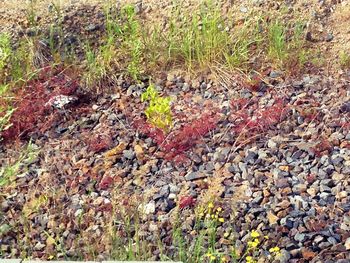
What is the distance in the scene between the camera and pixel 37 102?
190 inches

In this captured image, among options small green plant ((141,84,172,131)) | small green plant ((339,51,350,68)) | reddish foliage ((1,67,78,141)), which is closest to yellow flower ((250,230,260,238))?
small green plant ((141,84,172,131))

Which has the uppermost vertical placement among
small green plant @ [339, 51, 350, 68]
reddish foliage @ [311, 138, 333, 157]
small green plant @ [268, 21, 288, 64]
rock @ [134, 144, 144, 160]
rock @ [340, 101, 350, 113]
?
small green plant @ [268, 21, 288, 64]

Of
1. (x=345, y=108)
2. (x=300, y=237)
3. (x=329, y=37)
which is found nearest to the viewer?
(x=300, y=237)

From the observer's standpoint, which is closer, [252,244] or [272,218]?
[252,244]

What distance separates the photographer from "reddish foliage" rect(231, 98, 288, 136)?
441 cm

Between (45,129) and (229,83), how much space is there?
4.30ft

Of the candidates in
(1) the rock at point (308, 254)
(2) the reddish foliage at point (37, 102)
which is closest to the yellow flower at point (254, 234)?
(1) the rock at point (308, 254)

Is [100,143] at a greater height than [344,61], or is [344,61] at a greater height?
[344,61]

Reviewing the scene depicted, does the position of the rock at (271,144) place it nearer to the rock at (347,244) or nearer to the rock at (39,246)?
the rock at (347,244)

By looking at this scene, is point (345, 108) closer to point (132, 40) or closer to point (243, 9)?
point (243, 9)

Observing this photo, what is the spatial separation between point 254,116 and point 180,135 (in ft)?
1.70

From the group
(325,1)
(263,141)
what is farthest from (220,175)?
(325,1)

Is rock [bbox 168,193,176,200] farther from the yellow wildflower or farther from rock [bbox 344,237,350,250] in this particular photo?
rock [bbox 344,237,350,250]

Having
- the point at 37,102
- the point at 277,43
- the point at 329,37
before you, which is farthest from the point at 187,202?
the point at 329,37
